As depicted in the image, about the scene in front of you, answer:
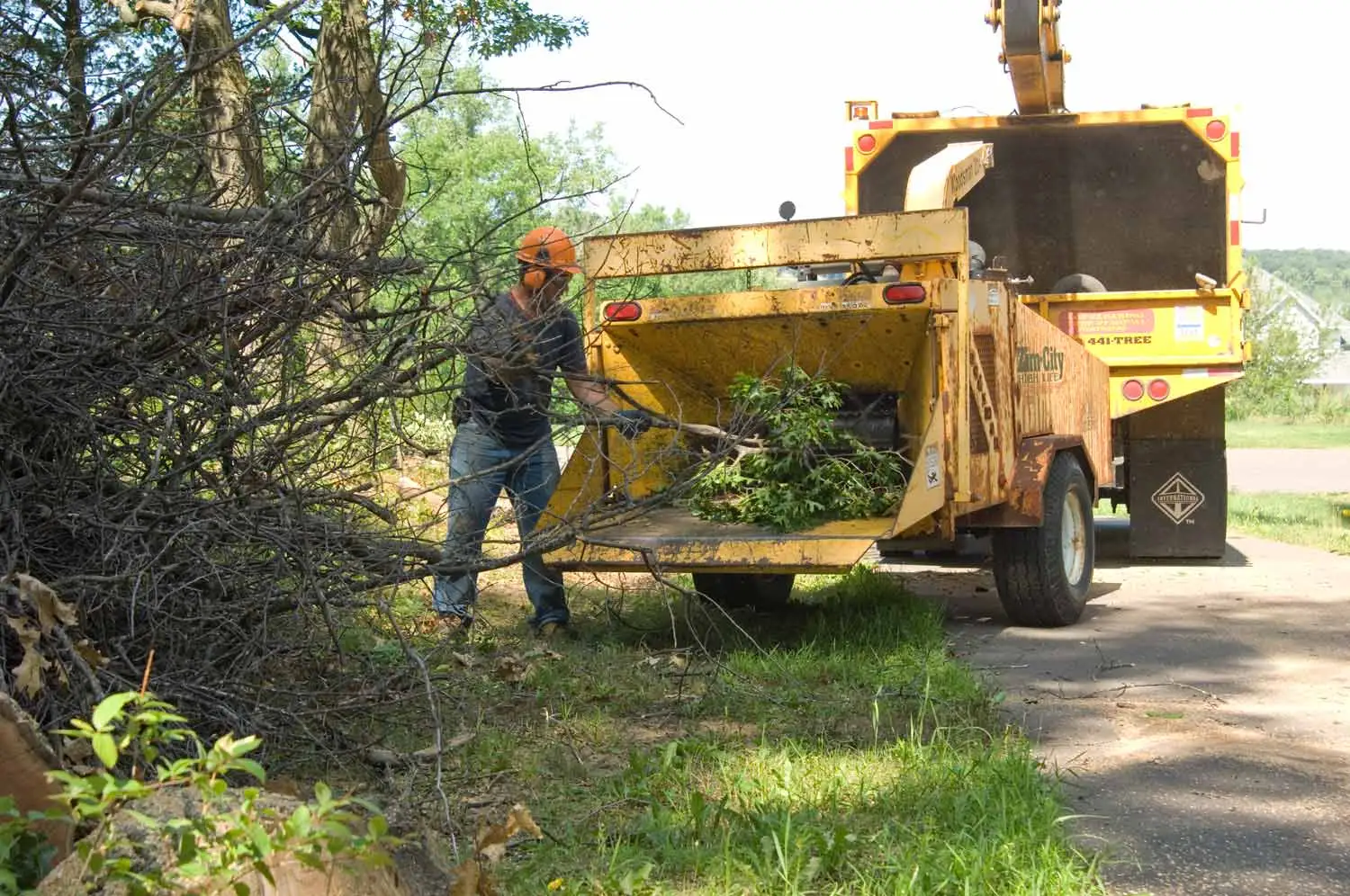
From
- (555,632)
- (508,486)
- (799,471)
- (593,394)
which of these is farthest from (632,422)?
(555,632)

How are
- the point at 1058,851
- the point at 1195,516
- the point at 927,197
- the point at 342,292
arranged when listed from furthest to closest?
the point at 1195,516
the point at 927,197
the point at 342,292
the point at 1058,851

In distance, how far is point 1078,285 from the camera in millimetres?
10195

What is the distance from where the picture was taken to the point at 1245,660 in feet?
21.4

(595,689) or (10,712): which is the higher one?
(10,712)

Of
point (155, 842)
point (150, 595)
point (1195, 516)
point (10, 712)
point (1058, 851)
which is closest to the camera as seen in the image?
point (155, 842)

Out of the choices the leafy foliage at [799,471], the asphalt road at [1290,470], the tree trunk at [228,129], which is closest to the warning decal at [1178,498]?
the leafy foliage at [799,471]

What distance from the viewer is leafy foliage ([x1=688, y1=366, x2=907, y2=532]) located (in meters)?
6.59

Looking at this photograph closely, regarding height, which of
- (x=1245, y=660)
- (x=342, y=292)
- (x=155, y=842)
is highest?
(x=342, y=292)

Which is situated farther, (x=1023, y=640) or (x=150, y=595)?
(x=1023, y=640)

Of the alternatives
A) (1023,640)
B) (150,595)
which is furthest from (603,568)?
(150,595)

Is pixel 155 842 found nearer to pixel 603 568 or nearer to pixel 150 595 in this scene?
pixel 150 595

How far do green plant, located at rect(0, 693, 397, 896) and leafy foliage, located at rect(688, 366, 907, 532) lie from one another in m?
4.13

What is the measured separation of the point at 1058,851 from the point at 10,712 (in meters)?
2.42

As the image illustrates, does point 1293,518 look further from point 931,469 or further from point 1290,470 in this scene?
point 1290,470
